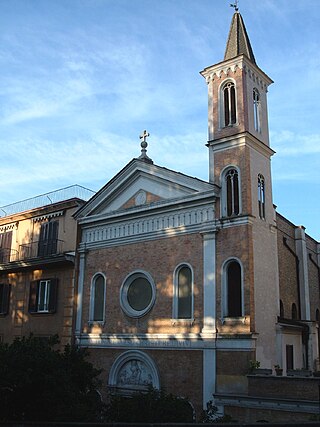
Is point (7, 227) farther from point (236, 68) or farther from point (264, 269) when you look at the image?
point (264, 269)

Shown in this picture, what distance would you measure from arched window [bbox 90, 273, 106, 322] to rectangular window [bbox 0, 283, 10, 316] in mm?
6091

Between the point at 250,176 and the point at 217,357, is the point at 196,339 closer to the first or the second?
the point at 217,357

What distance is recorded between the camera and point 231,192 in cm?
1892

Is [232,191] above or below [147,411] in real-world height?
above

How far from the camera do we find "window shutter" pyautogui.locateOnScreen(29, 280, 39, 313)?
24.3 metres

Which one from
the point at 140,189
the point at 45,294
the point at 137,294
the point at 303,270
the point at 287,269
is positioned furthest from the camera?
the point at 45,294

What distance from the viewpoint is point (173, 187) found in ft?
67.7

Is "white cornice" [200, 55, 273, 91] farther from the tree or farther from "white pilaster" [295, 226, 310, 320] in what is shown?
the tree

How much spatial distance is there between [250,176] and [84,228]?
932 cm

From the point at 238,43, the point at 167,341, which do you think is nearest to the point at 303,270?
the point at 167,341

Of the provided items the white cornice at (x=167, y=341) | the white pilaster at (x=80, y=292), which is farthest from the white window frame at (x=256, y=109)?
the white pilaster at (x=80, y=292)

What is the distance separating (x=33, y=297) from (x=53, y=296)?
154 centimetres

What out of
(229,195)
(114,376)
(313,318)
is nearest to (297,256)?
(313,318)

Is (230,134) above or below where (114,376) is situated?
above
